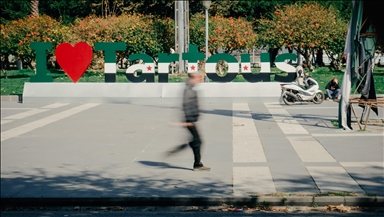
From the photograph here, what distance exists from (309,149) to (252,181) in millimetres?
3099

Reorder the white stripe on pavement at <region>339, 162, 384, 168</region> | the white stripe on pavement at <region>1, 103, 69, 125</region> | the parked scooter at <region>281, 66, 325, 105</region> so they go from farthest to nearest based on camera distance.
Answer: the parked scooter at <region>281, 66, 325, 105</region> → the white stripe on pavement at <region>1, 103, 69, 125</region> → the white stripe on pavement at <region>339, 162, 384, 168</region>

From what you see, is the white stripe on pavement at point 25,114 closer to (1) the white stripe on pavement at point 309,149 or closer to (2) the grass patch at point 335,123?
(1) the white stripe on pavement at point 309,149

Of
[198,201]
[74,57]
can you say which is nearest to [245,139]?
[198,201]

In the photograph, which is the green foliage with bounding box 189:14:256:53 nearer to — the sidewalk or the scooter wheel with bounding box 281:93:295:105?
the scooter wheel with bounding box 281:93:295:105

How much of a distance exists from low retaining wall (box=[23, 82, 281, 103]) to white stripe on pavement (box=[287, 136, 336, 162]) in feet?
26.9

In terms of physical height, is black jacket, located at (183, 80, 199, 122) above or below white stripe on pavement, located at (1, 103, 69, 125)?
above

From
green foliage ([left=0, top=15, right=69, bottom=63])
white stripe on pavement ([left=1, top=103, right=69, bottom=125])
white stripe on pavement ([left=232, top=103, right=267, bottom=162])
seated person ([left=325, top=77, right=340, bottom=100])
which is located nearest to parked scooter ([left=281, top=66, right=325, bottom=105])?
seated person ([left=325, top=77, right=340, bottom=100])

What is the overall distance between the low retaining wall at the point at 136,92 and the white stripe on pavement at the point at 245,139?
2.97m

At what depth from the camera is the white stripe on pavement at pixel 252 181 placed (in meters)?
8.48

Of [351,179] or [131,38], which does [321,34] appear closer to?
[131,38]

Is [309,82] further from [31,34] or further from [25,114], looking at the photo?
[31,34]

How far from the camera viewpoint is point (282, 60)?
71.1 feet

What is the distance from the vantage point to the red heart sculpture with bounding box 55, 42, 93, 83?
2128 cm

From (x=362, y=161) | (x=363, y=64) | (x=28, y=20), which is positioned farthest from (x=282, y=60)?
(x=28, y=20)
